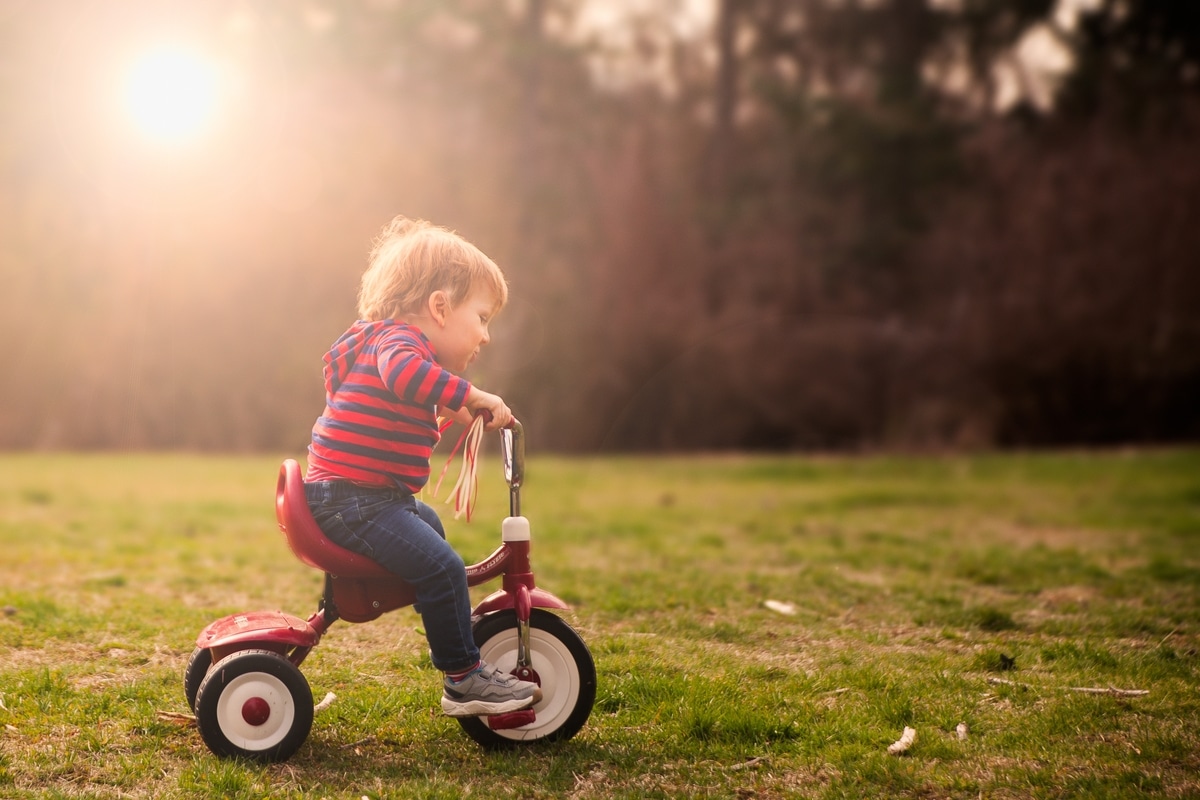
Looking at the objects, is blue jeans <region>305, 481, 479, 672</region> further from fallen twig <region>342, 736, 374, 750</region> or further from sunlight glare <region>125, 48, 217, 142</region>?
sunlight glare <region>125, 48, 217, 142</region>

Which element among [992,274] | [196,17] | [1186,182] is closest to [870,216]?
[992,274]

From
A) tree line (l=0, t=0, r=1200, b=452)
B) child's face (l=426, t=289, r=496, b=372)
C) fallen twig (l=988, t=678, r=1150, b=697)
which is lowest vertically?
fallen twig (l=988, t=678, r=1150, b=697)

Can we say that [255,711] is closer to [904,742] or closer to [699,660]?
[699,660]

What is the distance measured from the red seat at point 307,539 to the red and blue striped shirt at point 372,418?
3.3 inches

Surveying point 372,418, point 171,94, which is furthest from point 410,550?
point 171,94

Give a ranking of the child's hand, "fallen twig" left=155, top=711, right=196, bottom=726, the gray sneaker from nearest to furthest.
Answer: the child's hand → the gray sneaker → "fallen twig" left=155, top=711, right=196, bottom=726

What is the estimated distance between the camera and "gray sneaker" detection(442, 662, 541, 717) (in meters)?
3.49

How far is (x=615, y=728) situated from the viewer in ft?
12.6

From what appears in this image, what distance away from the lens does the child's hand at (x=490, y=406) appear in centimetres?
338

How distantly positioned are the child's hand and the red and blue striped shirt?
0.11 m

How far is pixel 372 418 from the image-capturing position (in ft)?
11.5

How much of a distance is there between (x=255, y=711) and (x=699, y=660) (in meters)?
1.93

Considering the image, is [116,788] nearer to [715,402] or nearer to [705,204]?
[715,402]

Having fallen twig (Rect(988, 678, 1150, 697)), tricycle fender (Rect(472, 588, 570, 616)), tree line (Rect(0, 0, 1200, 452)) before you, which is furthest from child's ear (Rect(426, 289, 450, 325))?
tree line (Rect(0, 0, 1200, 452))
